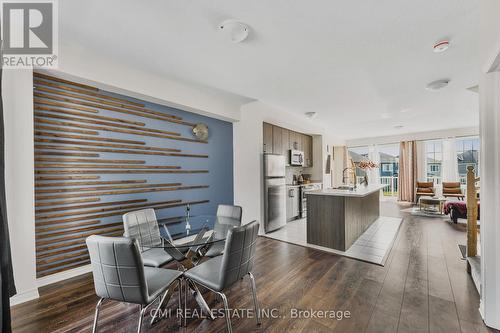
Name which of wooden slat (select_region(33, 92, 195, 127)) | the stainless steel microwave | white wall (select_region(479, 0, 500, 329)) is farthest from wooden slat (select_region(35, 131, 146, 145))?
white wall (select_region(479, 0, 500, 329))

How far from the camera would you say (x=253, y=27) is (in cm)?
209

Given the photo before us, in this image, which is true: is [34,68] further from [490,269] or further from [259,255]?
[490,269]

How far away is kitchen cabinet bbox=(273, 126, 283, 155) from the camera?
5316 millimetres

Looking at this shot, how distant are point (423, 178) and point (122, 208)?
9.69m

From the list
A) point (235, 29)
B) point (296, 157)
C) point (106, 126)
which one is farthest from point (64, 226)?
point (296, 157)

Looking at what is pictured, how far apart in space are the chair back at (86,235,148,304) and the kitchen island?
9.55ft

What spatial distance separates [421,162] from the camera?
8.00m

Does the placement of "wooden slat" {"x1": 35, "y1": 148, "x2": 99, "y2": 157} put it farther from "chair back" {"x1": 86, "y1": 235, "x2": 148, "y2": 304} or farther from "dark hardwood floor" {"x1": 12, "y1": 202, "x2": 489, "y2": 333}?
"chair back" {"x1": 86, "y1": 235, "x2": 148, "y2": 304}

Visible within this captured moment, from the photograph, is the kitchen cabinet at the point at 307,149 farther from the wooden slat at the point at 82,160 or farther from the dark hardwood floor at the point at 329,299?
the wooden slat at the point at 82,160

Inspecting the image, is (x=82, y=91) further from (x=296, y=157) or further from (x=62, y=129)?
(x=296, y=157)

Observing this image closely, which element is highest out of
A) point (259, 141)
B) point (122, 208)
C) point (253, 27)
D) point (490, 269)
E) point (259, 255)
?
point (253, 27)

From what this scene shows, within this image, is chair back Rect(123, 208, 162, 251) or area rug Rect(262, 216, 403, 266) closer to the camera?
chair back Rect(123, 208, 162, 251)

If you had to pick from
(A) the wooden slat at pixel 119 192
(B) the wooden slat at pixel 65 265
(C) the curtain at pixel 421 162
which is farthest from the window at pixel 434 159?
(B) the wooden slat at pixel 65 265

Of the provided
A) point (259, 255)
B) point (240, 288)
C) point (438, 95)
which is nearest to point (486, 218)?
point (240, 288)
